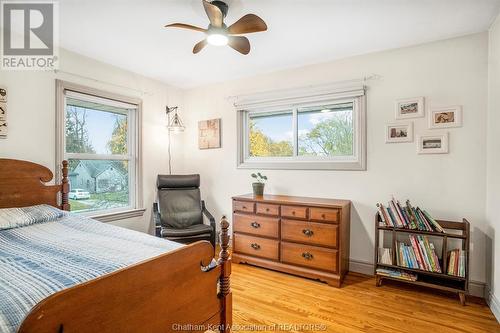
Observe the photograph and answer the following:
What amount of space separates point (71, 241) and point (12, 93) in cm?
175

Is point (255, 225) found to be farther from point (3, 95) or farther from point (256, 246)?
point (3, 95)

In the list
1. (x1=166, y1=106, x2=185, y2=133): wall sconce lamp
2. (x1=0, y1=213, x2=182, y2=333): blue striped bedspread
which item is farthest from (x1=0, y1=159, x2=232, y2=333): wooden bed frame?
(x1=166, y1=106, x2=185, y2=133): wall sconce lamp

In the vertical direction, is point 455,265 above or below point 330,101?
below

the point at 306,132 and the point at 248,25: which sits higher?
the point at 248,25

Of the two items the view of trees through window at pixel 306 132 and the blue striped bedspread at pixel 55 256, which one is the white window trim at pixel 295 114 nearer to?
the view of trees through window at pixel 306 132

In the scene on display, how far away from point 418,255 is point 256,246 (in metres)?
1.60

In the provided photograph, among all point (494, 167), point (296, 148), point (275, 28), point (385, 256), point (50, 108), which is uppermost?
point (275, 28)

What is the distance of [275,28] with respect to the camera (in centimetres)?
238

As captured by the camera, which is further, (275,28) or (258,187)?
(258,187)

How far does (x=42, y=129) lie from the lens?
267cm

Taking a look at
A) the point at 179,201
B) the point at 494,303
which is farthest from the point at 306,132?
the point at 494,303

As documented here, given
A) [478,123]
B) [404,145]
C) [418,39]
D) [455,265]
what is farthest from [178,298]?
[418,39]

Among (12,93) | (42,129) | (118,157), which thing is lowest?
(118,157)

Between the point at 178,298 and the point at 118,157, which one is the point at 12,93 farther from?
the point at 178,298
